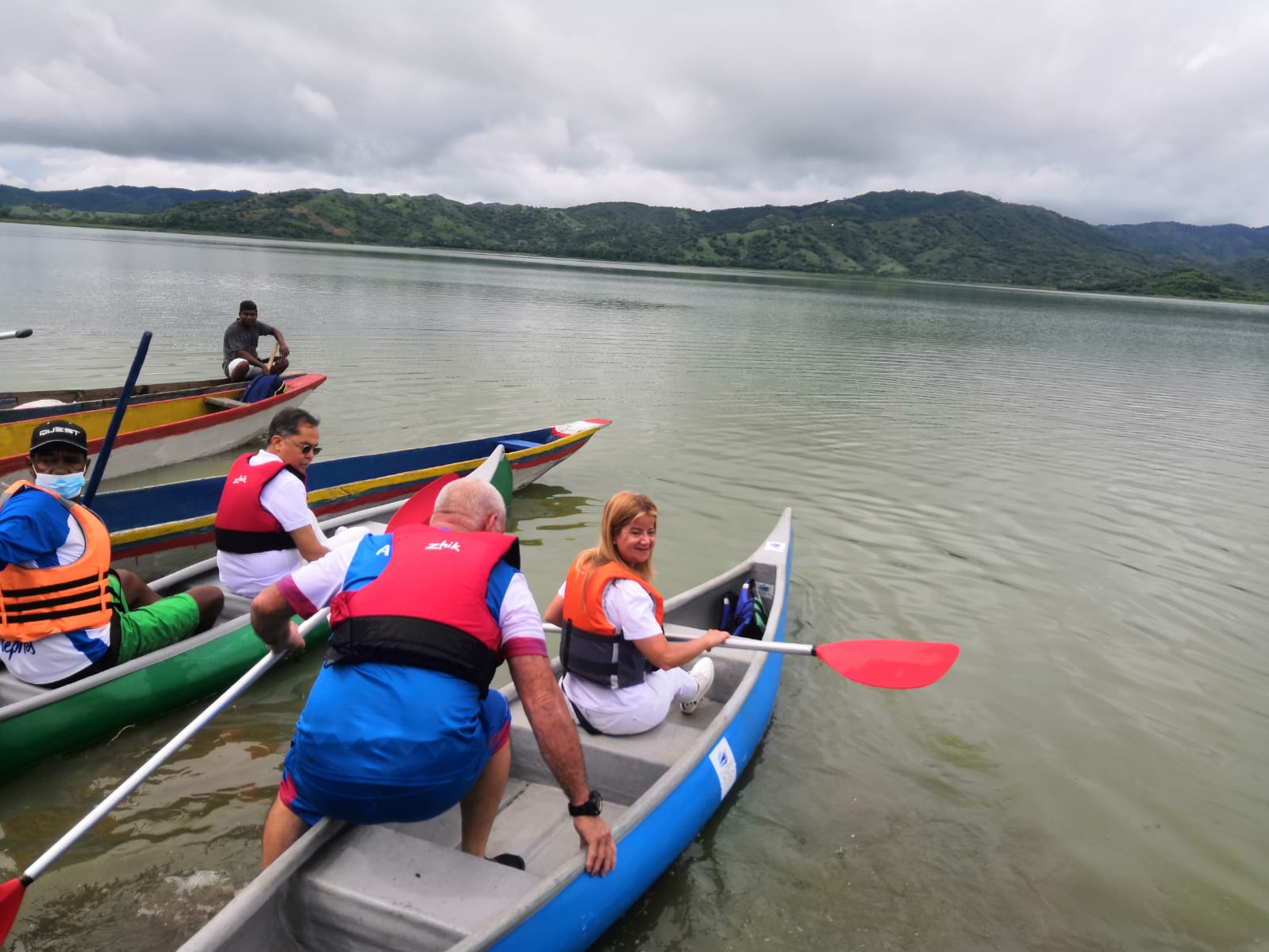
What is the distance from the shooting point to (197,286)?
4534 cm

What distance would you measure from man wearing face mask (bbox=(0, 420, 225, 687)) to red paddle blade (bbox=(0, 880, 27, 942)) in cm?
188

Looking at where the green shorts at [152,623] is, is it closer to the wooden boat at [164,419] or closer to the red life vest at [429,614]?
the red life vest at [429,614]

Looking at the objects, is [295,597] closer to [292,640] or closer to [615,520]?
[292,640]

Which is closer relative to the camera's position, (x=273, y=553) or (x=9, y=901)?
(x=9, y=901)

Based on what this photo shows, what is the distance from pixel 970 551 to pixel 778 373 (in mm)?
15315

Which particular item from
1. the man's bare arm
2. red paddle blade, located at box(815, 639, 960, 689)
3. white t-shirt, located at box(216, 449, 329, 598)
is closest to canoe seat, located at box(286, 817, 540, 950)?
the man's bare arm

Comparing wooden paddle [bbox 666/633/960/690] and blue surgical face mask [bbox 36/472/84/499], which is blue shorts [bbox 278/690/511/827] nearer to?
wooden paddle [bbox 666/633/960/690]

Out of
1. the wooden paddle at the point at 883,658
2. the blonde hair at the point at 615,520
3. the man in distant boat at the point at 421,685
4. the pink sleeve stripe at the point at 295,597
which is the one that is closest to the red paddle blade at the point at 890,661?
the wooden paddle at the point at 883,658

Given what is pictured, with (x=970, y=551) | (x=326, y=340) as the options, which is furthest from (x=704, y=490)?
(x=326, y=340)

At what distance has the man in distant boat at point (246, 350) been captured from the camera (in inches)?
592

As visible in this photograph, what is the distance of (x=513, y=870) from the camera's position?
11.7 ft

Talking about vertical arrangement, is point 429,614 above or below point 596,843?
above

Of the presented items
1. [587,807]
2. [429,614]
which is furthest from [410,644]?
[587,807]

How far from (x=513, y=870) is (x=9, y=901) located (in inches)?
88.8
